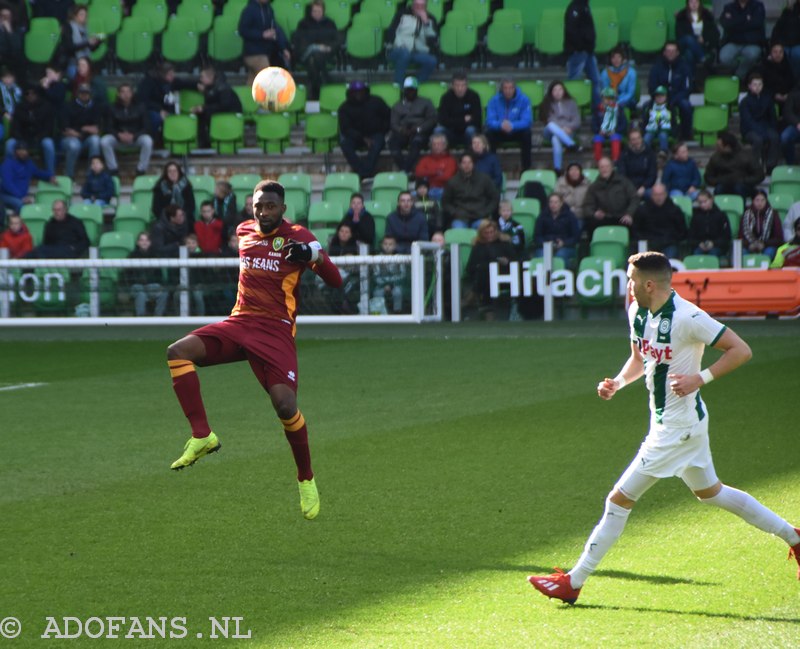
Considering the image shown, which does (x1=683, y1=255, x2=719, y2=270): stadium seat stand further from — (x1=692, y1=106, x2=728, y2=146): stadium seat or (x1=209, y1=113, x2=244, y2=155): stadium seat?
(x1=209, y1=113, x2=244, y2=155): stadium seat

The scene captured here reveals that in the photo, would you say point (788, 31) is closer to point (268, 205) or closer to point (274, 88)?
point (274, 88)

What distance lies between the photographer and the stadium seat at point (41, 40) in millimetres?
22609

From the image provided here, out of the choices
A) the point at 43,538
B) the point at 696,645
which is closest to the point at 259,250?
the point at 43,538

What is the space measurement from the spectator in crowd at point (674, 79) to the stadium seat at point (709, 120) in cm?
45

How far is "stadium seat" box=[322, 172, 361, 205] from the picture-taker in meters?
19.0

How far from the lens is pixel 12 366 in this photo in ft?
43.2

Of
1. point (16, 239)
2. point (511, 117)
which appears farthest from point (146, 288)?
point (511, 117)

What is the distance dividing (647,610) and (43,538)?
8.98 ft

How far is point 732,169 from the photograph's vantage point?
17812 millimetres

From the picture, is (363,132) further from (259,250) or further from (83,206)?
(259,250)

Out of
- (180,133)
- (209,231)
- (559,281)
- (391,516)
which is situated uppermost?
(180,133)

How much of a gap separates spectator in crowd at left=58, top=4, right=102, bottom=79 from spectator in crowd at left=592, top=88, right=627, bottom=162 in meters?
8.46

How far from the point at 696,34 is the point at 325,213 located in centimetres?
674

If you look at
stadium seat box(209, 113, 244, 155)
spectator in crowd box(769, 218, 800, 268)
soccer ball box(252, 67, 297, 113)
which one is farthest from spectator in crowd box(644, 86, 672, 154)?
stadium seat box(209, 113, 244, 155)
